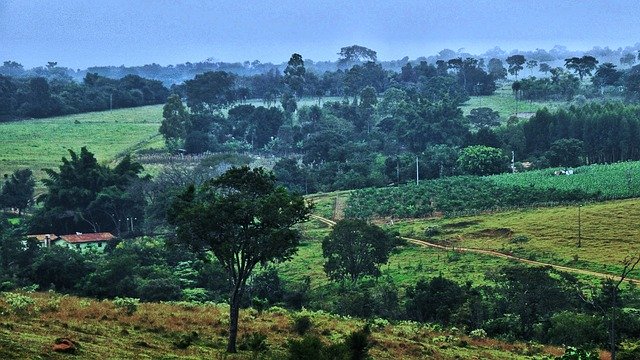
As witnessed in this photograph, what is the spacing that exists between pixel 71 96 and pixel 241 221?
104 meters

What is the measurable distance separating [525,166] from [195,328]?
66624 millimetres

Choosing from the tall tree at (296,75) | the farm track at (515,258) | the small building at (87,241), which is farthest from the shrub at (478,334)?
the tall tree at (296,75)

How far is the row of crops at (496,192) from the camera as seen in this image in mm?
69562

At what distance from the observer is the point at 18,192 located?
Result: 252 feet

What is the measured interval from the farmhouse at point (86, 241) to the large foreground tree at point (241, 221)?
1448 inches

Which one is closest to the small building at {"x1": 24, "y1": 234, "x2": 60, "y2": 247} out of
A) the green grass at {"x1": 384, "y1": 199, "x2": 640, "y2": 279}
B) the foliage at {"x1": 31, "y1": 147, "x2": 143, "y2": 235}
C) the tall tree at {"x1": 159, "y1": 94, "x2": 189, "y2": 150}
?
the foliage at {"x1": 31, "y1": 147, "x2": 143, "y2": 235}

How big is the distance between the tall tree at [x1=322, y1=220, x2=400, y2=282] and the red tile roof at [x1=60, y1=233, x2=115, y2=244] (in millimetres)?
19325

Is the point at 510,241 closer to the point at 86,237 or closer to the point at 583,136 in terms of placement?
the point at 86,237

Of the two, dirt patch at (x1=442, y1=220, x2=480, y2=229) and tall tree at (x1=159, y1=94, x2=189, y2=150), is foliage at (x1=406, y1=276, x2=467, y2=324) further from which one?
tall tree at (x1=159, y1=94, x2=189, y2=150)

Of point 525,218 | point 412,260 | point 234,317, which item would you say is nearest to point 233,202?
point 234,317

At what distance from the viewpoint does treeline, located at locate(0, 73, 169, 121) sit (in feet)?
390

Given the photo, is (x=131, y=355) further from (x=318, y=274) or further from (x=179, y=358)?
(x=318, y=274)

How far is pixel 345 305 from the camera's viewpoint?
4203 centimetres

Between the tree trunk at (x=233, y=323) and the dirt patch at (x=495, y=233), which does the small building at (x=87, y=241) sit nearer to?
the dirt patch at (x=495, y=233)
